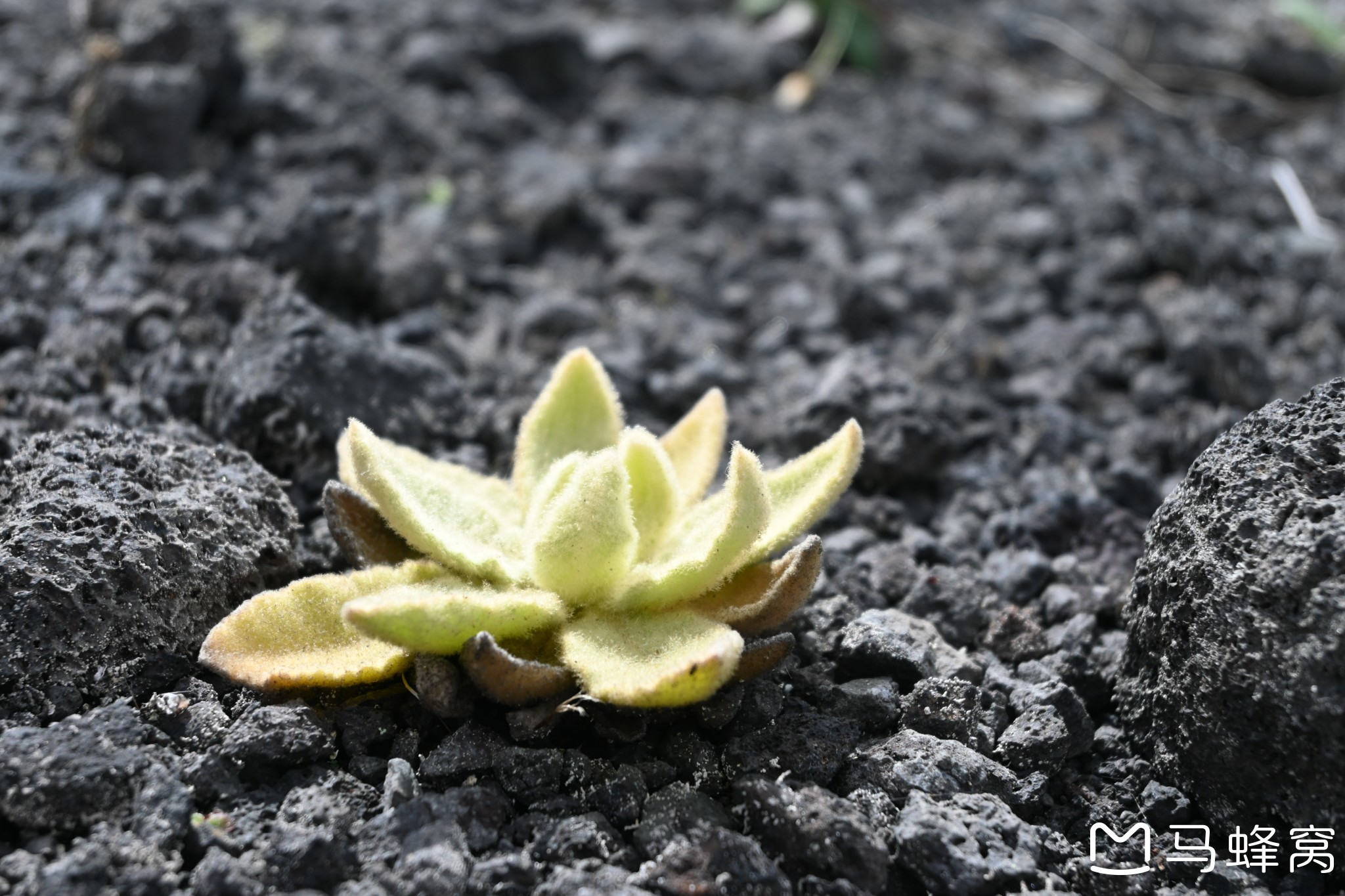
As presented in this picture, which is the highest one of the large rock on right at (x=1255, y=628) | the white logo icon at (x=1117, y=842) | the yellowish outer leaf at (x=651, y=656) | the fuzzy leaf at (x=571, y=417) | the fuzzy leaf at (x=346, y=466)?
the fuzzy leaf at (x=346, y=466)

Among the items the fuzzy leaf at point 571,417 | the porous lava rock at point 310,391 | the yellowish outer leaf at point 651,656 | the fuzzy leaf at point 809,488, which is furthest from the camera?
the porous lava rock at point 310,391

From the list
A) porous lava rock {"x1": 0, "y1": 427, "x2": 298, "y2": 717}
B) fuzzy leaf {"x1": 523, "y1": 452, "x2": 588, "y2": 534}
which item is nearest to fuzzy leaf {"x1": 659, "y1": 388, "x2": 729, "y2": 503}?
fuzzy leaf {"x1": 523, "y1": 452, "x2": 588, "y2": 534}

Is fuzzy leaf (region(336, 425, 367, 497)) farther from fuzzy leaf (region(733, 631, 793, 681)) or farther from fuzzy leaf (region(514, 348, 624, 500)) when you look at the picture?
fuzzy leaf (region(733, 631, 793, 681))

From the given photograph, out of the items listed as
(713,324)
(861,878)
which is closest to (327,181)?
(713,324)

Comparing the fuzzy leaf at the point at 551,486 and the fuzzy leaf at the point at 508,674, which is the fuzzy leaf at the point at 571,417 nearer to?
the fuzzy leaf at the point at 551,486

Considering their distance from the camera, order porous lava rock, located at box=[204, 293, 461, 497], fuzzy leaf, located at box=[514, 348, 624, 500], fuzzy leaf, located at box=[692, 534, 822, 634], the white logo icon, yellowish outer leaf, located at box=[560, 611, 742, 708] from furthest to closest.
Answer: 1. porous lava rock, located at box=[204, 293, 461, 497]
2. fuzzy leaf, located at box=[514, 348, 624, 500]
3. fuzzy leaf, located at box=[692, 534, 822, 634]
4. the white logo icon
5. yellowish outer leaf, located at box=[560, 611, 742, 708]

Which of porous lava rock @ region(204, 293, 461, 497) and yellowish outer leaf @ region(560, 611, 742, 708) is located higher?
porous lava rock @ region(204, 293, 461, 497)

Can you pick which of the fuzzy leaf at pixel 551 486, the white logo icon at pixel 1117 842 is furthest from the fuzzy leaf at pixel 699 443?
the white logo icon at pixel 1117 842
